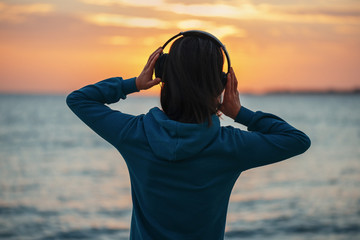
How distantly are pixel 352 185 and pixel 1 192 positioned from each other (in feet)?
34.8

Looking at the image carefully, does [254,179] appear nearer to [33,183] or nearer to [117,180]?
[117,180]

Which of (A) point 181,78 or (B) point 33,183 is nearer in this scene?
(A) point 181,78

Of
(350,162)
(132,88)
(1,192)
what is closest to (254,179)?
(350,162)

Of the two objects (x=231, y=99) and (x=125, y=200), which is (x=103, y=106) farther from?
(x=125, y=200)

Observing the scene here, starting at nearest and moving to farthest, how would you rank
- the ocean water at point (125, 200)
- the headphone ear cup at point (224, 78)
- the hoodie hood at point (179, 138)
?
the hoodie hood at point (179, 138), the headphone ear cup at point (224, 78), the ocean water at point (125, 200)

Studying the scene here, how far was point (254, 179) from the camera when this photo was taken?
48.0ft

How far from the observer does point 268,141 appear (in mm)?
1510

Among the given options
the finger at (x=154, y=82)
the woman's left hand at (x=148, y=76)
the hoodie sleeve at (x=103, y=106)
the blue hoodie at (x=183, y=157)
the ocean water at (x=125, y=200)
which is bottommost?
the blue hoodie at (x=183, y=157)

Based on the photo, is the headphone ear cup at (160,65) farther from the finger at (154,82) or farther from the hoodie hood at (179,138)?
the hoodie hood at (179,138)

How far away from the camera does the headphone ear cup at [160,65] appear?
1.58 metres

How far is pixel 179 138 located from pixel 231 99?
0.96 ft

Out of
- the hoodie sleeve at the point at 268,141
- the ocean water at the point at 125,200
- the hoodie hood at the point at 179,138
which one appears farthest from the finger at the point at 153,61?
the ocean water at the point at 125,200

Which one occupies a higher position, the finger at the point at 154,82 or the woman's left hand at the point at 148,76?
the woman's left hand at the point at 148,76

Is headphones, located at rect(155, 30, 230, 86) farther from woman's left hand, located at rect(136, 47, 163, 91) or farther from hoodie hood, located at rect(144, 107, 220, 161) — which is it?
hoodie hood, located at rect(144, 107, 220, 161)
